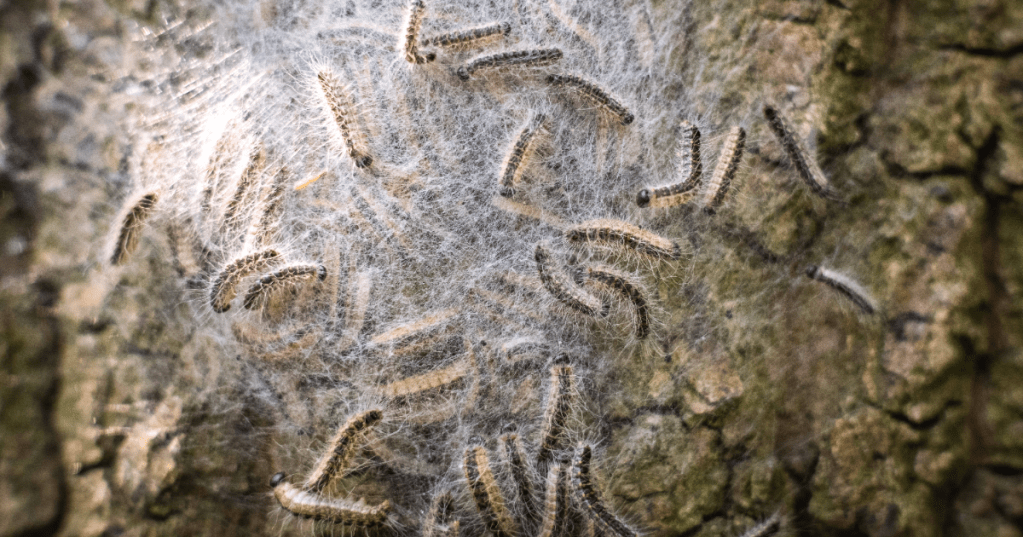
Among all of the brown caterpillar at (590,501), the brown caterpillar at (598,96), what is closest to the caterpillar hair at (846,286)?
the brown caterpillar at (598,96)

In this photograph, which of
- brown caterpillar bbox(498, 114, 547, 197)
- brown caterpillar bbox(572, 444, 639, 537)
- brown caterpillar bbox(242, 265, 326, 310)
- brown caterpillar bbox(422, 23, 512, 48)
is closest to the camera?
brown caterpillar bbox(572, 444, 639, 537)

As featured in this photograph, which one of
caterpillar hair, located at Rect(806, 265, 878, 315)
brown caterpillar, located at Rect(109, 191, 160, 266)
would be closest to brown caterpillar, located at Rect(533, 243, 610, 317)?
caterpillar hair, located at Rect(806, 265, 878, 315)

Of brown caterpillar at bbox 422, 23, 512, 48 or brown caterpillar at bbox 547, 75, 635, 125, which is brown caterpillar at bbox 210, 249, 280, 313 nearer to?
brown caterpillar at bbox 422, 23, 512, 48

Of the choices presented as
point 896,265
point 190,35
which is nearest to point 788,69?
point 896,265

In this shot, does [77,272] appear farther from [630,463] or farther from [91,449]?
[630,463]

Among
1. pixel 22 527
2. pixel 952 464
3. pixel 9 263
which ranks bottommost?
pixel 22 527

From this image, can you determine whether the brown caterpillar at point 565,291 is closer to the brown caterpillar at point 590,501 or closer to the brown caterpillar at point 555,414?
the brown caterpillar at point 555,414
